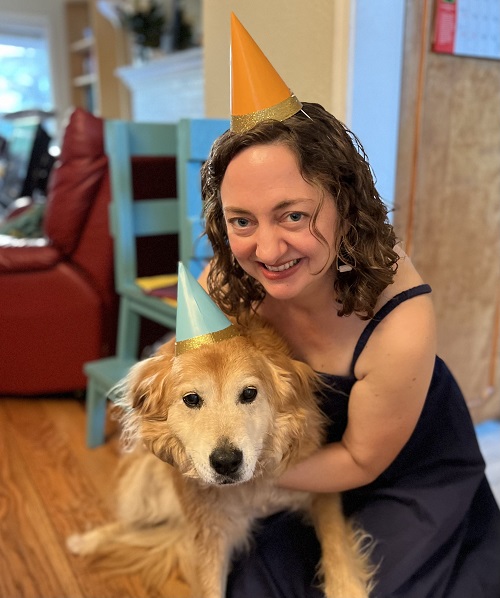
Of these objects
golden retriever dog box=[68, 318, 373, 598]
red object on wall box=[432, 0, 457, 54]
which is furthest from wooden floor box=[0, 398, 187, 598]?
red object on wall box=[432, 0, 457, 54]

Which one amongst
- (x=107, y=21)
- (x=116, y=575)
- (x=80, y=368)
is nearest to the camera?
(x=116, y=575)

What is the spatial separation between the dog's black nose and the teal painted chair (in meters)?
0.83

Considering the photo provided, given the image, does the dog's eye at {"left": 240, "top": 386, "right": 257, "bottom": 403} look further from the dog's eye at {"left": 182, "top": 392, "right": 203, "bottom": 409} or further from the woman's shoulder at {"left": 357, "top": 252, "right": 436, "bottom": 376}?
the woman's shoulder at {"left": 357, "top": 252, "right": 436, "bottom": 376}

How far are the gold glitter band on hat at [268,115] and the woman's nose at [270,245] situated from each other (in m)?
0.15

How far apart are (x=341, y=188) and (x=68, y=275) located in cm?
149

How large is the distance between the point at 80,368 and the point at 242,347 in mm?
1492

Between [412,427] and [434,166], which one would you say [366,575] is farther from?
[434,166]

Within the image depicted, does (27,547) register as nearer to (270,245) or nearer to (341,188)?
(270,245)

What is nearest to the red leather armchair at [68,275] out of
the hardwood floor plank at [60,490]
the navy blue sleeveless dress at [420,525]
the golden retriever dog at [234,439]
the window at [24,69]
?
the hardwood floor plank at [60,490]

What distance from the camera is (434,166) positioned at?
1.52 m

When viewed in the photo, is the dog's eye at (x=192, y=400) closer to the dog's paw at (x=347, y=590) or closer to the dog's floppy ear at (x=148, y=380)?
the dog's floppy ear at (x=148, y=380)

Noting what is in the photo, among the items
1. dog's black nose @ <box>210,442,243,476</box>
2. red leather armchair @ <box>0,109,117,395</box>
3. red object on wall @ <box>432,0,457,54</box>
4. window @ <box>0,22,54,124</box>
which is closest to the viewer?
dog's black nose @ <box>210,442,243,476</box>

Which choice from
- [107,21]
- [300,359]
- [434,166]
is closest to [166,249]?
[434,166]

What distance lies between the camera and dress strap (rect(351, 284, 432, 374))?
0.90 meters
